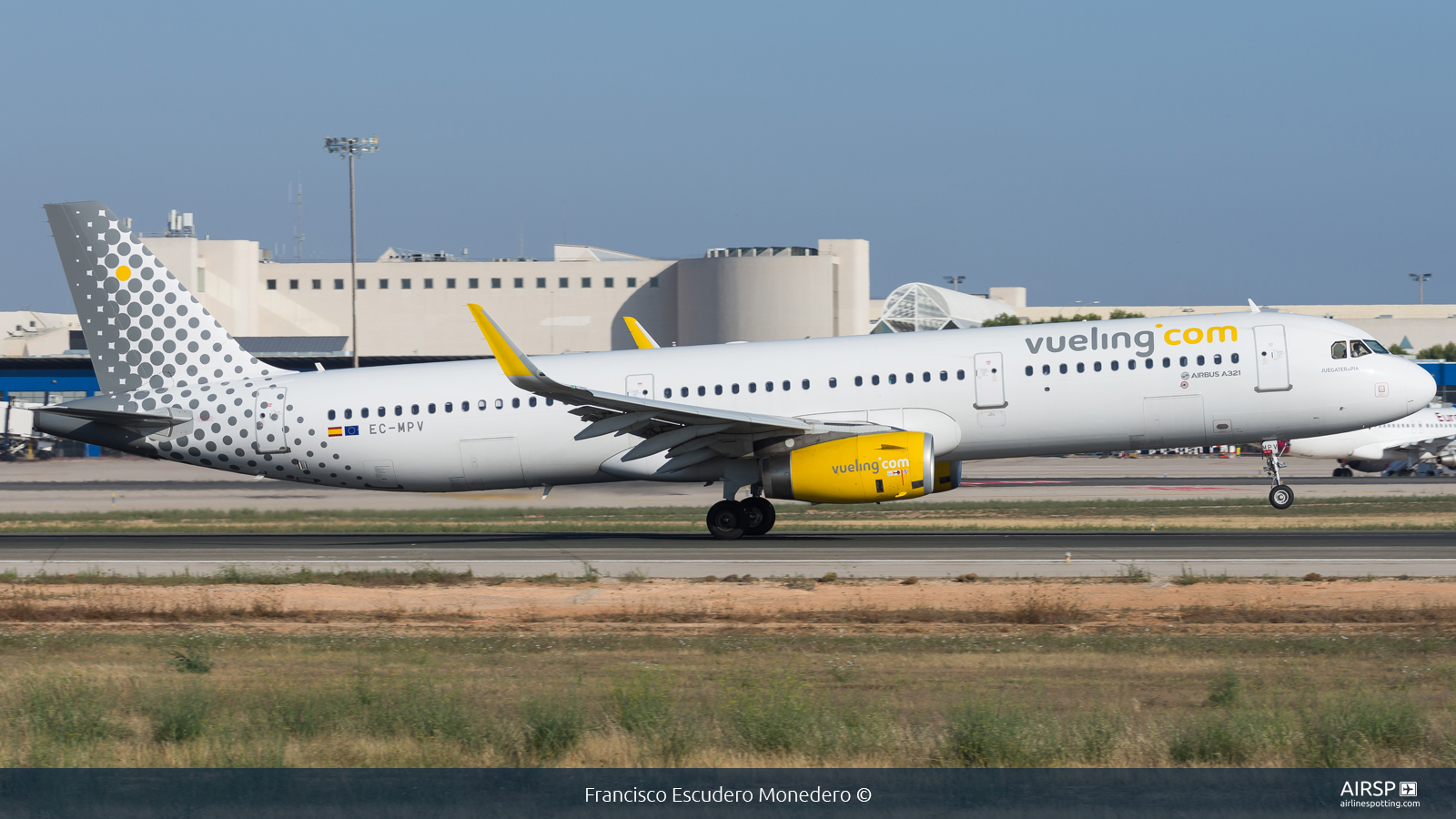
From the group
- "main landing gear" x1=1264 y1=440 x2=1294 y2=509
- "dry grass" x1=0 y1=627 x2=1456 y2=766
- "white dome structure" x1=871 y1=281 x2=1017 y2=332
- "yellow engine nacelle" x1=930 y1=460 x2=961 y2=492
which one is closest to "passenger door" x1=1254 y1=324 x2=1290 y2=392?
"main landing gear" x1=1264 y1=440 x2=1294 y2=509

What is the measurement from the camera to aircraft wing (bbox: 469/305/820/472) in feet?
78.1

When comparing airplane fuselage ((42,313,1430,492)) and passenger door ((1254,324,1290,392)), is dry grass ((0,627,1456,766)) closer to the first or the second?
airplane fuselage ((42,313,1430,492))

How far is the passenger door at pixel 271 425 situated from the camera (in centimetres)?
2784

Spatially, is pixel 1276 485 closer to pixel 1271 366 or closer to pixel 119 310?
pixel 1271 366

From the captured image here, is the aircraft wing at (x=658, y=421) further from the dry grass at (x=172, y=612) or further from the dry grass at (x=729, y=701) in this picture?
the dry grass at (x=729, y=701)

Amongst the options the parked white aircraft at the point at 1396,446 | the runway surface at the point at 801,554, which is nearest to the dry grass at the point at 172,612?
the runway surface at the point at 801,554

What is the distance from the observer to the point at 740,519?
27.1 meters

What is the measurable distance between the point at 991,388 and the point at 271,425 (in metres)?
15.3

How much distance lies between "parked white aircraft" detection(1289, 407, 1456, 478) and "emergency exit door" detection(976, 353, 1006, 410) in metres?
41.9

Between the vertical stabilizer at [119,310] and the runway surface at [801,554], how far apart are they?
3.71m

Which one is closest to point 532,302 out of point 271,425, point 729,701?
point 271,425
